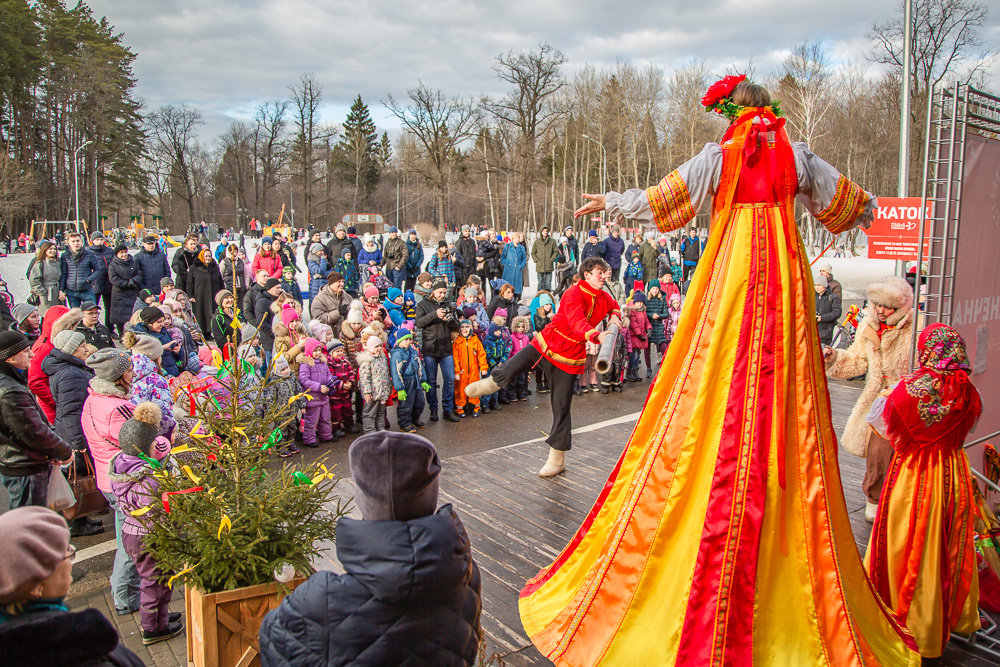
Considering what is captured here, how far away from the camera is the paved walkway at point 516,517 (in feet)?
12.1

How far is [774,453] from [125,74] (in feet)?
167

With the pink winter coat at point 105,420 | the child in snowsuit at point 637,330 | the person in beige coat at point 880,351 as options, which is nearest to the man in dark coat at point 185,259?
the child in snowsuit at point 637,330

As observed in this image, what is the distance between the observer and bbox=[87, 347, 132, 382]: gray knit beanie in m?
4.73

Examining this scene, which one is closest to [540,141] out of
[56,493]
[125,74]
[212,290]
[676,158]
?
[676,158]

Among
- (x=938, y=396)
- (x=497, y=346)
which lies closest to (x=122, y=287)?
(x=497, y=346)

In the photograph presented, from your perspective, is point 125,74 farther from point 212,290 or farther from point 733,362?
point 733,362

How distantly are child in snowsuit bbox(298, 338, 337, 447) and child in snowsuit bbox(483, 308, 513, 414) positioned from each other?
247 cm

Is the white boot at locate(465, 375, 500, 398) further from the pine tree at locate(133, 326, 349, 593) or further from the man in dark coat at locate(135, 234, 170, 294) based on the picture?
the man in dark coat at locate(135, 234, 170, 294)

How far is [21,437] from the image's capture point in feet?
15.4

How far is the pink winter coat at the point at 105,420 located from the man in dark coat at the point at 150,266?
835cm

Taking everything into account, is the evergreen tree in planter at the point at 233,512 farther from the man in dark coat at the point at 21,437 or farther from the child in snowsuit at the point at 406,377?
the child in snowsuit at the point at 406,377

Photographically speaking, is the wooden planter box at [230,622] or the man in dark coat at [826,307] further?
the man in dark coat at [826,307]

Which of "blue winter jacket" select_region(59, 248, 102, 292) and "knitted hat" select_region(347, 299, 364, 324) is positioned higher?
"blue winter jacket" select_region(59, 248, 102, 292)

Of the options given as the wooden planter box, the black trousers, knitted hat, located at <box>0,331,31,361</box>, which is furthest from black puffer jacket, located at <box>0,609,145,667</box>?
the black trousers
